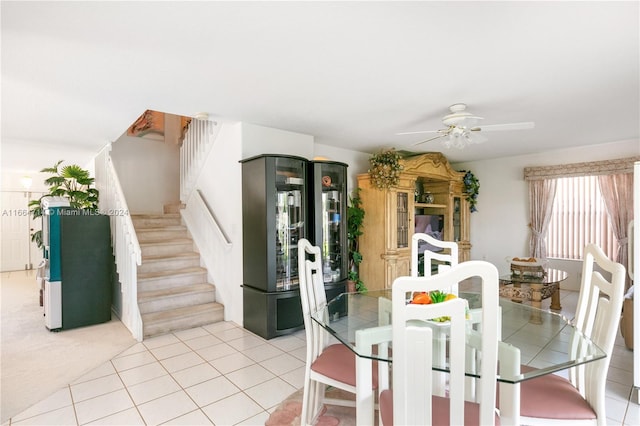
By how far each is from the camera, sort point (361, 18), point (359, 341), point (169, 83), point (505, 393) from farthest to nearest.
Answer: point (169, 83), point (361, 18), point (359, 341), point (505, 393)

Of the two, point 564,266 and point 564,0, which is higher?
point 564,0

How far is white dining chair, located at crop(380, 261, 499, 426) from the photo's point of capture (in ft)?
3.47

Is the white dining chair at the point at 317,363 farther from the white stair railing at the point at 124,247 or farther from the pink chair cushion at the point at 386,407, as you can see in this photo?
the white stair railing at the point at 124,247

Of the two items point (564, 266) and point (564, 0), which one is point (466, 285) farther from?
point (564, 0)

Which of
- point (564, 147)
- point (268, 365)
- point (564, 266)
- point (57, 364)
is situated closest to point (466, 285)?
point (564, 266)

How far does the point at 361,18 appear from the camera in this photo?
70.2 inches

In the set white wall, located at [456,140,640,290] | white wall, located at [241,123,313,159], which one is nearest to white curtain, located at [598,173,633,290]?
white wall, located at [456,140,640,290]

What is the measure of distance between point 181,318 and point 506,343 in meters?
3.39

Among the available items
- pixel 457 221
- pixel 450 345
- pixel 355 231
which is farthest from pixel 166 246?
pixel 457 221

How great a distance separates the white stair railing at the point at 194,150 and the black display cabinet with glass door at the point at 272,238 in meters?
1.02

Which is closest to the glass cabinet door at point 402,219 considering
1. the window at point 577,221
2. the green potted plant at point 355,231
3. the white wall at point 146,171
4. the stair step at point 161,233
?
the green potted plant at point 355,231

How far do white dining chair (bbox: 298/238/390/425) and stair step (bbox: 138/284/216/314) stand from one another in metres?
2.48

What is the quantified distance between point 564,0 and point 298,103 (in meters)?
2.12

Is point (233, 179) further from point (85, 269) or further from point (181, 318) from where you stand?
point (85, 269)
